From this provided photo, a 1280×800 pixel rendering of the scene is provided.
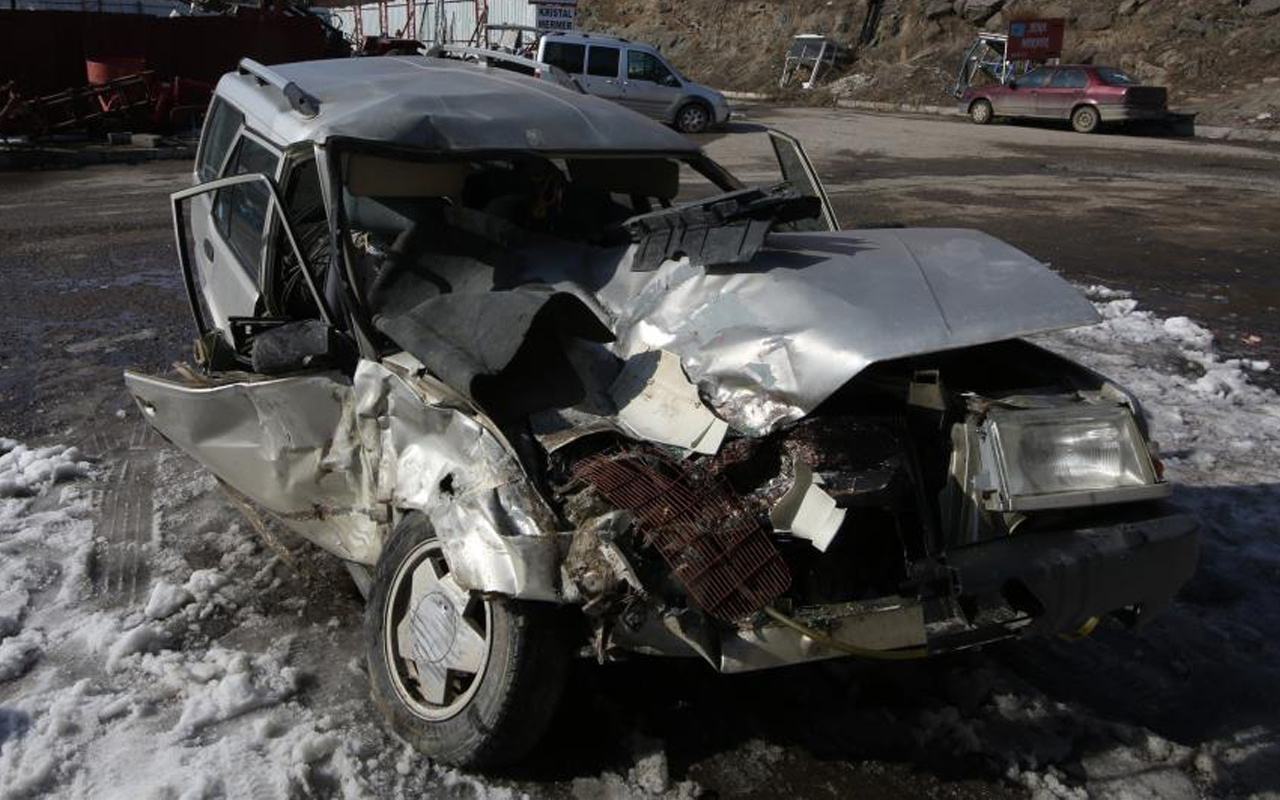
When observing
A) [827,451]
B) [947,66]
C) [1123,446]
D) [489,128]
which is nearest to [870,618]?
[827,451]

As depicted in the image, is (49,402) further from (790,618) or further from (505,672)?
(790,618)

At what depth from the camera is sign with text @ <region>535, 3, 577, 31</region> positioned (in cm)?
2672

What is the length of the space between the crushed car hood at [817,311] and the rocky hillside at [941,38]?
2423 cm

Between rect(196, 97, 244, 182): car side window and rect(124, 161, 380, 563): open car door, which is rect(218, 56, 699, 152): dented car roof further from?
rect(124, 161, 380, 563): open car door

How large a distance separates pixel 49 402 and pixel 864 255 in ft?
14.9

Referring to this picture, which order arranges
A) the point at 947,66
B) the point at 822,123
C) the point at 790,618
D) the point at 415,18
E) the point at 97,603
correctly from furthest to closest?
the point at 415,18
the point at 947,66
the point at 822,123
the point at 97,603
the point at 790,618

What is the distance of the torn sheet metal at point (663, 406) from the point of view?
9.57 feet

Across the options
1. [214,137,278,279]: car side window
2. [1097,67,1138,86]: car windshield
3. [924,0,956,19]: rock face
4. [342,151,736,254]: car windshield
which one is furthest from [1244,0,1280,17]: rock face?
[214,137,278,279]: car side window

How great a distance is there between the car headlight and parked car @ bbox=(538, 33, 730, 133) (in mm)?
19996

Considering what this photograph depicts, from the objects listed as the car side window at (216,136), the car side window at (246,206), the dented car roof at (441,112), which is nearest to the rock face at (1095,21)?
the dented car roof at (441,112)

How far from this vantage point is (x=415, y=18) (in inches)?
1539

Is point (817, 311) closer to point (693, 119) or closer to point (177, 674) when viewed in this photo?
point (177, 674)

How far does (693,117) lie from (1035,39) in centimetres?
1268

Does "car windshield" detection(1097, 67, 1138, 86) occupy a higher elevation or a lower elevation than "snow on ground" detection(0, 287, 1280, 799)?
higher
